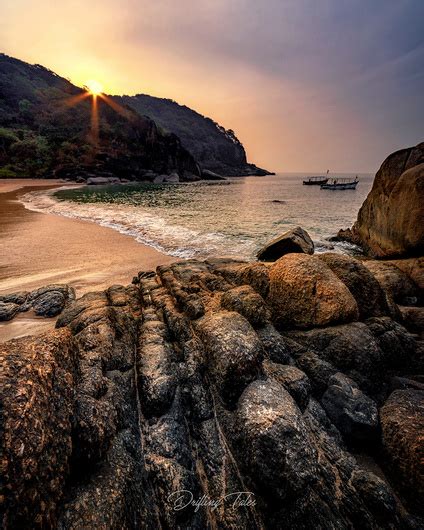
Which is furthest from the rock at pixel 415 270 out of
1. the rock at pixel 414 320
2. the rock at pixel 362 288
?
the rock at pixel 362 288

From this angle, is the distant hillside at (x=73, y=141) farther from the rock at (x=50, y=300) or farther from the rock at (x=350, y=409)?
the rock at (x=350, y=409)

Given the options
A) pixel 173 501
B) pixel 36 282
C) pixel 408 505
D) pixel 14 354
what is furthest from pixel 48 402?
pixel 36 282

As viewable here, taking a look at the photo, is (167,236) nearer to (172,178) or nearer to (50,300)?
(50,300)

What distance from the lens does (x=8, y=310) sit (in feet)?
21.0

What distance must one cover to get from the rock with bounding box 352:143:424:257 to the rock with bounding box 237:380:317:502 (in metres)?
9.76

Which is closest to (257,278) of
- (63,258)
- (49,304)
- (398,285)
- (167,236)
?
(398,285)

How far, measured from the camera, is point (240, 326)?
396 centimetres

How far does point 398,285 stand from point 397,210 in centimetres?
520

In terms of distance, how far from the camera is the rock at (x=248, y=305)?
450 centimetres

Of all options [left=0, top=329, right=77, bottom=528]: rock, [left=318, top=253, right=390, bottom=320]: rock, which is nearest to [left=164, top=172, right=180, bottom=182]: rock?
[left=318, top=253, right=390, bottom=320]: rock

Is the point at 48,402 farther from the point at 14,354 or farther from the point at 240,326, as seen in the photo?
the point at 240,326

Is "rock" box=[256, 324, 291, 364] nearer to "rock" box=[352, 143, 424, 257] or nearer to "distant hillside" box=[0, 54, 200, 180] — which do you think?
"rock" box=[352, 143, 424, 257]

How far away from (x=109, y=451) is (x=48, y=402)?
809 millimetres

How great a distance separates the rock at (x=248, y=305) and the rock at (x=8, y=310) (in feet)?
17.4
